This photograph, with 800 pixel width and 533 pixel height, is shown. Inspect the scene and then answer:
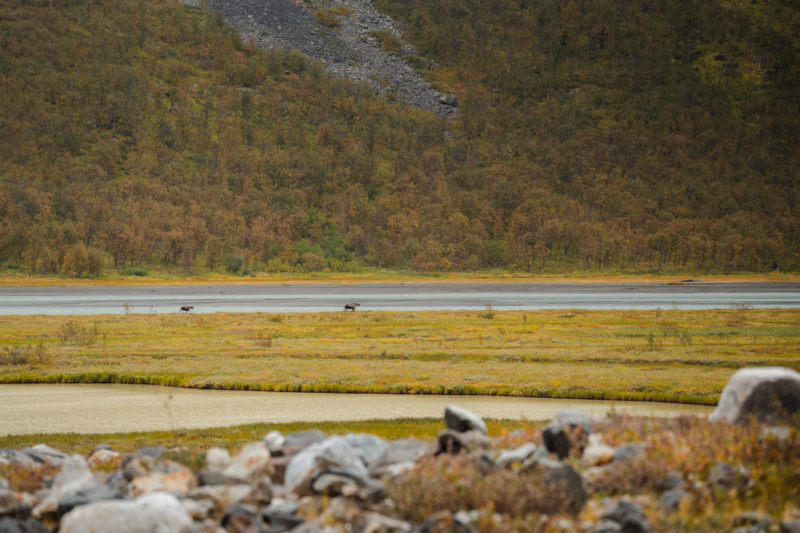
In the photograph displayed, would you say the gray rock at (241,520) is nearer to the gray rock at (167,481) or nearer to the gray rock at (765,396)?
the gray rock at (167,481)

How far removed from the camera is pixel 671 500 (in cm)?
1052

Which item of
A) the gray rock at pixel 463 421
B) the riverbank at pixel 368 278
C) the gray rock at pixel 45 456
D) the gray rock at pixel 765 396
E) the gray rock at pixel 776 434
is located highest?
the gray rock at pixel 765 396

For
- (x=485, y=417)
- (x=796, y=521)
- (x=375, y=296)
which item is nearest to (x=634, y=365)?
(x=485, y=417)

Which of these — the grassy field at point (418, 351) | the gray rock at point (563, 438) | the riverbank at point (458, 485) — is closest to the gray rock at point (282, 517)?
the riverbank at point (458, 485)

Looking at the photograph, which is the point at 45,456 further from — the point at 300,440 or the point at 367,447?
the point at 367,447

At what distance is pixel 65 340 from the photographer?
49062mm

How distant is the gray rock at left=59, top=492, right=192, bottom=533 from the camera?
10.0 meters

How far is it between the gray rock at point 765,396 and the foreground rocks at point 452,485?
8.6 inches

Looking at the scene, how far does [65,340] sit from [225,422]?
95.2ft

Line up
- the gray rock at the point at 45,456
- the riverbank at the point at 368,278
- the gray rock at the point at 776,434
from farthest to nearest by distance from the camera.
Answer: the riverbank at the point at 368,278 → the gray rock at the point at 45,456 → the gray rock at the point at 776,434

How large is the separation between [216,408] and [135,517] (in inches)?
738

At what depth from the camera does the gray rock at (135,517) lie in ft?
32.9

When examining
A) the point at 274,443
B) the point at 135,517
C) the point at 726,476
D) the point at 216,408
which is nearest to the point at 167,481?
the point at 135,517

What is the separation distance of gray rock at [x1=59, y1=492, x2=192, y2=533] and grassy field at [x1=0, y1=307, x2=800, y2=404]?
22237 mm
